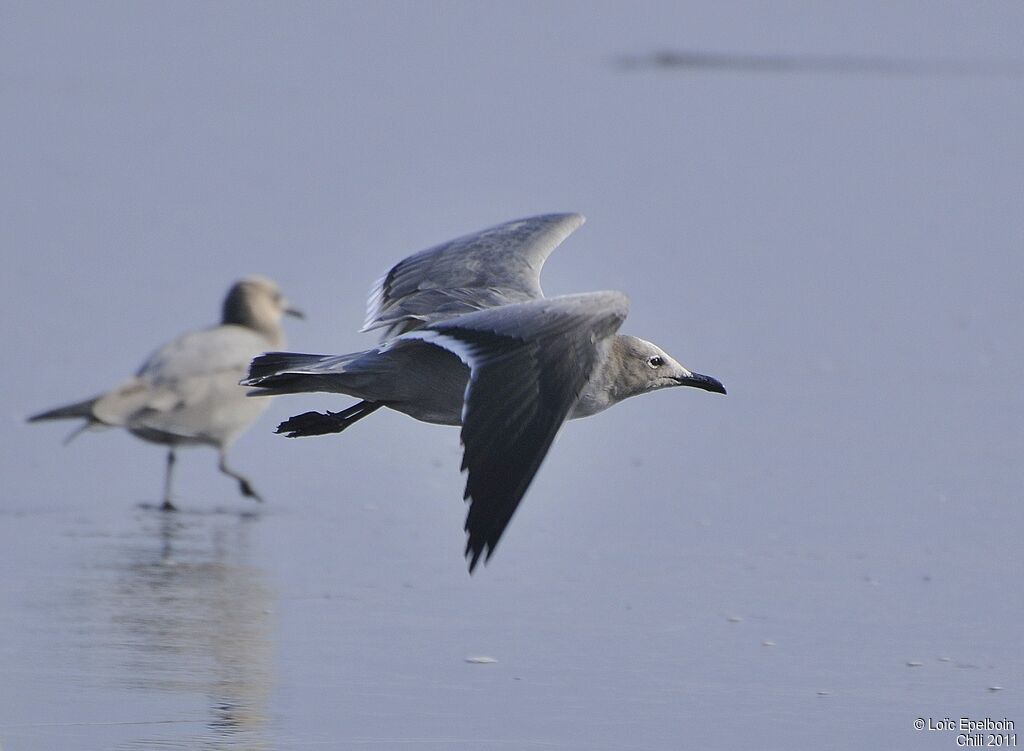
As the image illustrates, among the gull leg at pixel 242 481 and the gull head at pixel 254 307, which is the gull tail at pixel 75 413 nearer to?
the gull leg at pixel 242 481

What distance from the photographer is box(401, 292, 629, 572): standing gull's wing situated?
16.4ft

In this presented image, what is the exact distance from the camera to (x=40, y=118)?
15.5 m

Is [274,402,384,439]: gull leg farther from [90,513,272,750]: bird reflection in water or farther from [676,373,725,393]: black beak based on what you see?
[676,373,725,393]: black beak

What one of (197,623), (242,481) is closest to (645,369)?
(197,623)

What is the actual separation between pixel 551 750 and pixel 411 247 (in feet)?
24.9

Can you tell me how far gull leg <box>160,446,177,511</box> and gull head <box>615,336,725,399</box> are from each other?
230 centimetres

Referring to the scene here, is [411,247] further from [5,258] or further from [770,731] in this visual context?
[770,731]

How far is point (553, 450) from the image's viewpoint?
28.8 ft

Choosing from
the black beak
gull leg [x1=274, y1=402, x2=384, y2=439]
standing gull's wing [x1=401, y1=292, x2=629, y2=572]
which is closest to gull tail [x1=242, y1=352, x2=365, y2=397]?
gull leg [x1=274, y1=402, x2=384, y2=439]

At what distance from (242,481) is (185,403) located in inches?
20.2

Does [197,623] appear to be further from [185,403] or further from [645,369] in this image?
[185,403]

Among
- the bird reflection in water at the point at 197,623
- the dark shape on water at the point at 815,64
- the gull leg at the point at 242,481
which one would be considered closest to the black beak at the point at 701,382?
the bird reflection in water at the point at 197,623

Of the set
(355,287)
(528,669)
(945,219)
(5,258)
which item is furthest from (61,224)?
(528,669)

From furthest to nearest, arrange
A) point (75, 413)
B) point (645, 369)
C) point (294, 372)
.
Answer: point (75, 413)
point (645, 369)
point (294, 372)
